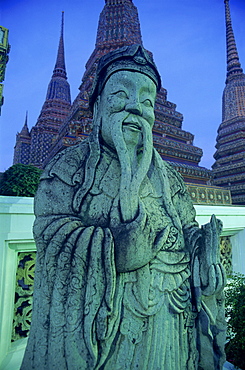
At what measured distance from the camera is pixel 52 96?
66.0ft

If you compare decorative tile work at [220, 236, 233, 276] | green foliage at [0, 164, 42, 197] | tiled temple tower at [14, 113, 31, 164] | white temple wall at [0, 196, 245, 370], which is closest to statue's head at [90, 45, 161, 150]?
white temple wall at [0, 196, 245, 370]

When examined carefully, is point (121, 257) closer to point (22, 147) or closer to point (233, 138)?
point (233, 138)

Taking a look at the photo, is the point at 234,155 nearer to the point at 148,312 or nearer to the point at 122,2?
the point at 122,2

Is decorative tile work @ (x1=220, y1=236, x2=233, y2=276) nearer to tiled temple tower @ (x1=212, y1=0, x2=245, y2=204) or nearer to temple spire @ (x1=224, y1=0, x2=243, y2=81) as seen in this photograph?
tiled temple tower @ (x1=212, y1=0, x2=245, y2=204)

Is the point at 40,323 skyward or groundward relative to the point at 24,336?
skyward

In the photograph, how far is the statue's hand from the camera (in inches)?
72.6

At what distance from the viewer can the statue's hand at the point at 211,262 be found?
1.84 metres

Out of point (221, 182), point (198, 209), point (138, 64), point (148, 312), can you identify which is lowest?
point (148, 312)

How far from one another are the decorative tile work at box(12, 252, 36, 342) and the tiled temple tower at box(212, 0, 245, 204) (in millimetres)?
13173

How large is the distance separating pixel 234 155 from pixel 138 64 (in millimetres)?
15416

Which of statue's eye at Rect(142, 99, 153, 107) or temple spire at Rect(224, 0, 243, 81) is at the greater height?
temple spire at Rect(224, 0, 243, 81)

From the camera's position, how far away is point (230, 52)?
64.6ft

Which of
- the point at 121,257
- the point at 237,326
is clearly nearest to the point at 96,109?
the point at 121,257

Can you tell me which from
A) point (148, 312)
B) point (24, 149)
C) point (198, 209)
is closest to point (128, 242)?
point (148, 312)
